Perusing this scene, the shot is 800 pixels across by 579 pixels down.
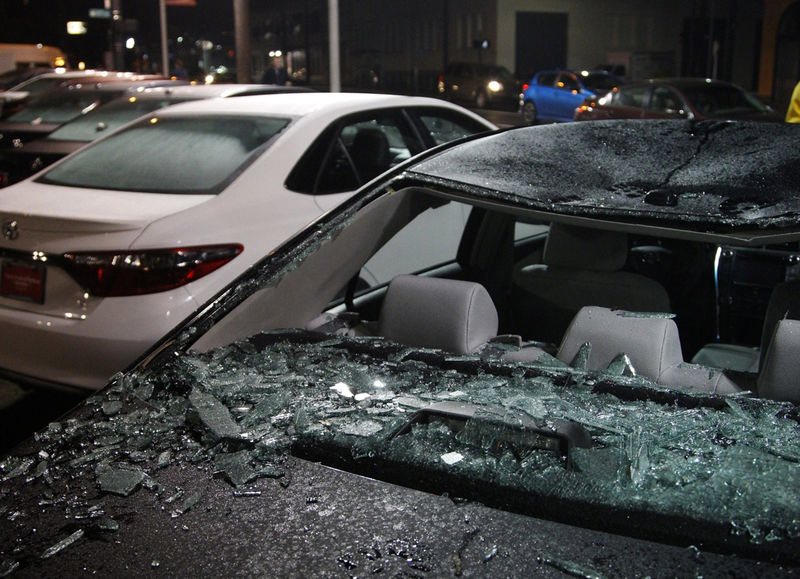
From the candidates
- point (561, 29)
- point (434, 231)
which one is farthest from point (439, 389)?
point (561, 29)

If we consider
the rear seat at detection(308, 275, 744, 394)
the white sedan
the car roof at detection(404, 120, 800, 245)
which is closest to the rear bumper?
the white sedan

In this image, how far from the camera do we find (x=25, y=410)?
470 cm

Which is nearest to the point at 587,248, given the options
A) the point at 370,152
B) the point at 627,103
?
the point at 370,152

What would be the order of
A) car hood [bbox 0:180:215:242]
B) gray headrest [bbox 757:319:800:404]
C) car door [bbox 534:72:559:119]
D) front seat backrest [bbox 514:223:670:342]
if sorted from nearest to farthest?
gray headrest [bbox 757:319:800:404], front seat backrest [bbox 514:223:670:342], car hood [bbox 0:180:215:242], car door [bbox 534:72:559:119]

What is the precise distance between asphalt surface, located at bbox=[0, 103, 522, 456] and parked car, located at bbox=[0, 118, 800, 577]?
2272 mm

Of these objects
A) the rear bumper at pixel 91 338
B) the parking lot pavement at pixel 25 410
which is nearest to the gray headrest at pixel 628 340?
the rear bumper at pixel 91 338

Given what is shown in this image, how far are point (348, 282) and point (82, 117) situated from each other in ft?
19.7

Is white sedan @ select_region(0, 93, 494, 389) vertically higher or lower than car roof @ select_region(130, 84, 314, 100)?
lower

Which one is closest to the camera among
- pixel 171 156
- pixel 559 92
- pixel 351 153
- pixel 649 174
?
pixel 649 174

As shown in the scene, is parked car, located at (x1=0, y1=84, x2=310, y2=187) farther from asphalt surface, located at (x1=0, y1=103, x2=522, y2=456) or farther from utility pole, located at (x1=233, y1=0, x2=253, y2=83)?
utility pole, located at (x1=233, y1=0, x2=253, y2=83)

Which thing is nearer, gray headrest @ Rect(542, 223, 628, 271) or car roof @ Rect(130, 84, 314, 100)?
gray headrest @ Rect(542, 223, 628, 271)

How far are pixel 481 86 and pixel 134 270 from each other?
30.1 meters

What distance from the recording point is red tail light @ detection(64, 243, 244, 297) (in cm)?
375

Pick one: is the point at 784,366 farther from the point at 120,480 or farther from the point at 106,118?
the point at 106,118
